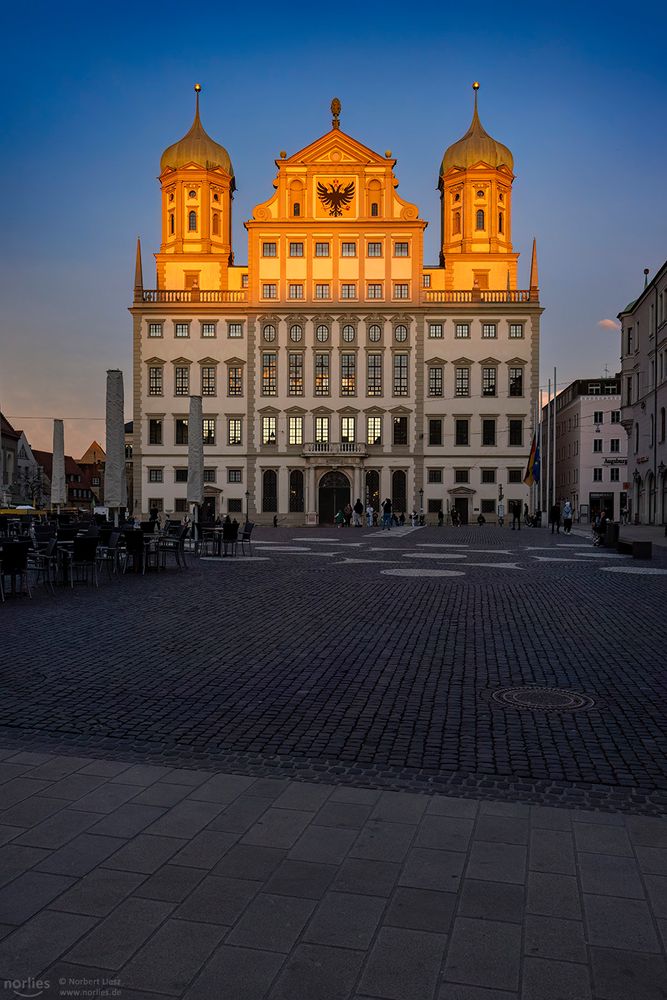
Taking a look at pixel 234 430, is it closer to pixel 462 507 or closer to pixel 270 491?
pixel 270 491

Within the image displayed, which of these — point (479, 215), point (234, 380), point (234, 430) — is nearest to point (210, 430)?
point (234, 430)

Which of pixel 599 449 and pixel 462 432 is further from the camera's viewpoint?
pixel 599 449

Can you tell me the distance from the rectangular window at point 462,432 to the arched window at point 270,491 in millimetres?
15158

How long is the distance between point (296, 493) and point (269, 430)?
5.65 metres

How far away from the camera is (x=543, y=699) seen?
7.41 m

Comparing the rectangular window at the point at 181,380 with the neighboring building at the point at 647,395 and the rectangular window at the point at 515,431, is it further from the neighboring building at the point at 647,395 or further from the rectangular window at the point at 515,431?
the neighboring building at the point at 647,395

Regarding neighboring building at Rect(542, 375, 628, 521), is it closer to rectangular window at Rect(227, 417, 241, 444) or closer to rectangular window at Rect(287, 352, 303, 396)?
rectangular window at Rect(287, 352, 303, 396)

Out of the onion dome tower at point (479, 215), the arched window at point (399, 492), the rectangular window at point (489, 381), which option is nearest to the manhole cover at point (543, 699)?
the arched window at point (399, 492)

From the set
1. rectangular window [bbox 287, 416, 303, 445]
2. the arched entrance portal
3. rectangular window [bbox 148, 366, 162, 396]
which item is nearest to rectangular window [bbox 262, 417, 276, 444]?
rectangular window [bbox 287, 416, 303, 445]

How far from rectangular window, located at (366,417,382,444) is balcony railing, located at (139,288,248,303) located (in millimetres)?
14352

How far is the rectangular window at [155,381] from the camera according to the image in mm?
72250

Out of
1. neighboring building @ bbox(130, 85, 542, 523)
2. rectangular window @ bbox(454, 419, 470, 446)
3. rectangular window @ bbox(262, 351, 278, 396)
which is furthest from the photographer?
rectangular window @ bbox(262, 351, 278, 396)

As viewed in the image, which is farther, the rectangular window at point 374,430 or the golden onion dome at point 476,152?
the golden onion dome at point 476,152

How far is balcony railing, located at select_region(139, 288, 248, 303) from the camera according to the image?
72000 millimetres
